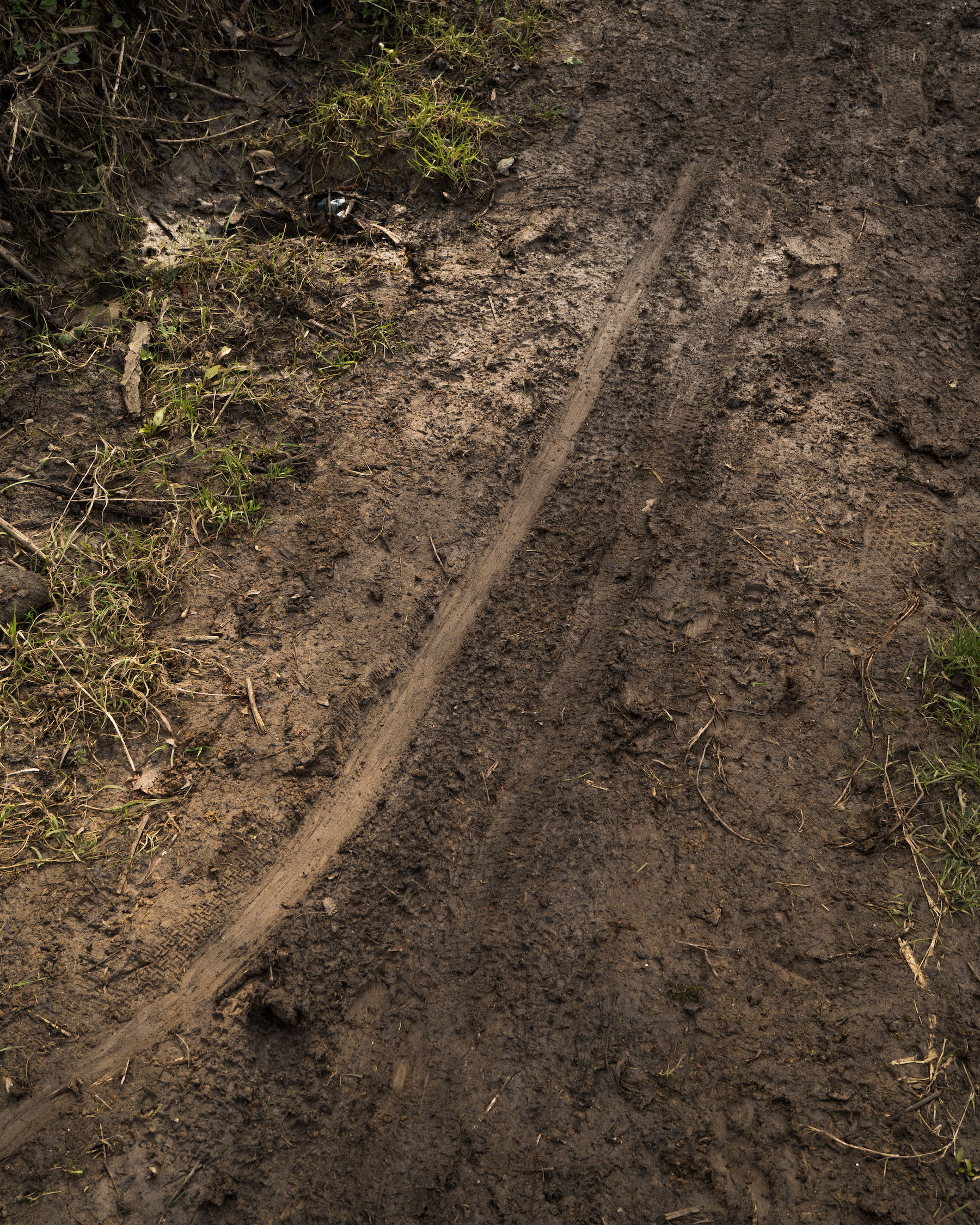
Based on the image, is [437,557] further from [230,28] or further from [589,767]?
[230,28]

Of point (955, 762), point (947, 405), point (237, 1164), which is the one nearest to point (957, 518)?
point (947, 405)

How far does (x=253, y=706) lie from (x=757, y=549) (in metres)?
2.19

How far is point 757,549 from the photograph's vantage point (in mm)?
3100

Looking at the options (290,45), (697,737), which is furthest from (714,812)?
(290,45)

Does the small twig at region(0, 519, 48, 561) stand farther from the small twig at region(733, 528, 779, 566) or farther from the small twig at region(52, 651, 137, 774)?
the small twig at region(733, 528, 779, 566)

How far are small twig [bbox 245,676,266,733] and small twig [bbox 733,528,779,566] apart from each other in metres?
2.13

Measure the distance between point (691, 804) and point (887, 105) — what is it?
414 cm

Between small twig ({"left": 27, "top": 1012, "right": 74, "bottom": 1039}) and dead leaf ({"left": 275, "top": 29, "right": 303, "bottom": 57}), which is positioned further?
dead leaf ({"left": 275, "top": 29, "right": 303, "bottom": 57})

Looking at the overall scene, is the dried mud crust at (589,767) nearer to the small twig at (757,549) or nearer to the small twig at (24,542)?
the small twig at (757,549)

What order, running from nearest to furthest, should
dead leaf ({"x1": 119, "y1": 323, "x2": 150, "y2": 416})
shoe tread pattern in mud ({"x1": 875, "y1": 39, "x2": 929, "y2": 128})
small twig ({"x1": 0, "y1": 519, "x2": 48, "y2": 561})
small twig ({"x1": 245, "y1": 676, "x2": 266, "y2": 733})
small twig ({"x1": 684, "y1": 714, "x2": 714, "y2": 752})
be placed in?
1. small twig ({"x1": 684, "y1": 714, "x2": 714, "y2": 752})
2. small twig ({"x1": 245, "y1": 676, "x2": 266, "y2": 733})
3. small twig ({"x1": 0, "y1": 519, "x2": 48, "y2": 561})
4. dead leaf ({"x1": 119, "y1": 323, "x2": 150, "y2": 416})
5. shoe tread pattern in mud ({"x1": 875, "y1": 39, "x2": 929, "y2": 128})

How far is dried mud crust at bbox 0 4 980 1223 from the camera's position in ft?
7.37

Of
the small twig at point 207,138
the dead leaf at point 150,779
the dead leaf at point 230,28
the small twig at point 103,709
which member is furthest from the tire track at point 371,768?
the dead leaf at point 230,28

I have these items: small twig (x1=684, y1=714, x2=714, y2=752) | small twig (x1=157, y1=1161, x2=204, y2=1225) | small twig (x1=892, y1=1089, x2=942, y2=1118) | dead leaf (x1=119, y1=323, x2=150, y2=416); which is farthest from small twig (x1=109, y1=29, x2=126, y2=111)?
small twig (x1=892, y1=1089, x2=942, y2=1118)

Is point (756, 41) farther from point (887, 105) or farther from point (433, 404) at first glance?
point (433, 404)
